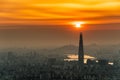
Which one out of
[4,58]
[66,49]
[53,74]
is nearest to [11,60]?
[4,58]

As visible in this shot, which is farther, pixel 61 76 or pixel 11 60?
pixel 11 60

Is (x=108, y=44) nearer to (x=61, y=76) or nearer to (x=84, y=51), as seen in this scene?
(x=84, y=51)

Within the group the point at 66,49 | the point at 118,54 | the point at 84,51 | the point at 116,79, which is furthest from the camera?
the point at 66,49

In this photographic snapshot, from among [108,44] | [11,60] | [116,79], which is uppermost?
[108,44]

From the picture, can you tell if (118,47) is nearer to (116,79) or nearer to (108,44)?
(108,44)

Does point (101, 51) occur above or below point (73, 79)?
above

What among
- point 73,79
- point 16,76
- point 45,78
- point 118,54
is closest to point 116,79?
point 73,79

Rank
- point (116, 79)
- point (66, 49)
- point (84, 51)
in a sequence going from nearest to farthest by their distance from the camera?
point (116, 79) < point (84, 51) < point (66, 49)

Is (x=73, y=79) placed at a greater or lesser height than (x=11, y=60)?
lesser

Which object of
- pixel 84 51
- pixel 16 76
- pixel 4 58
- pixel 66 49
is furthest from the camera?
pixel 66 49
